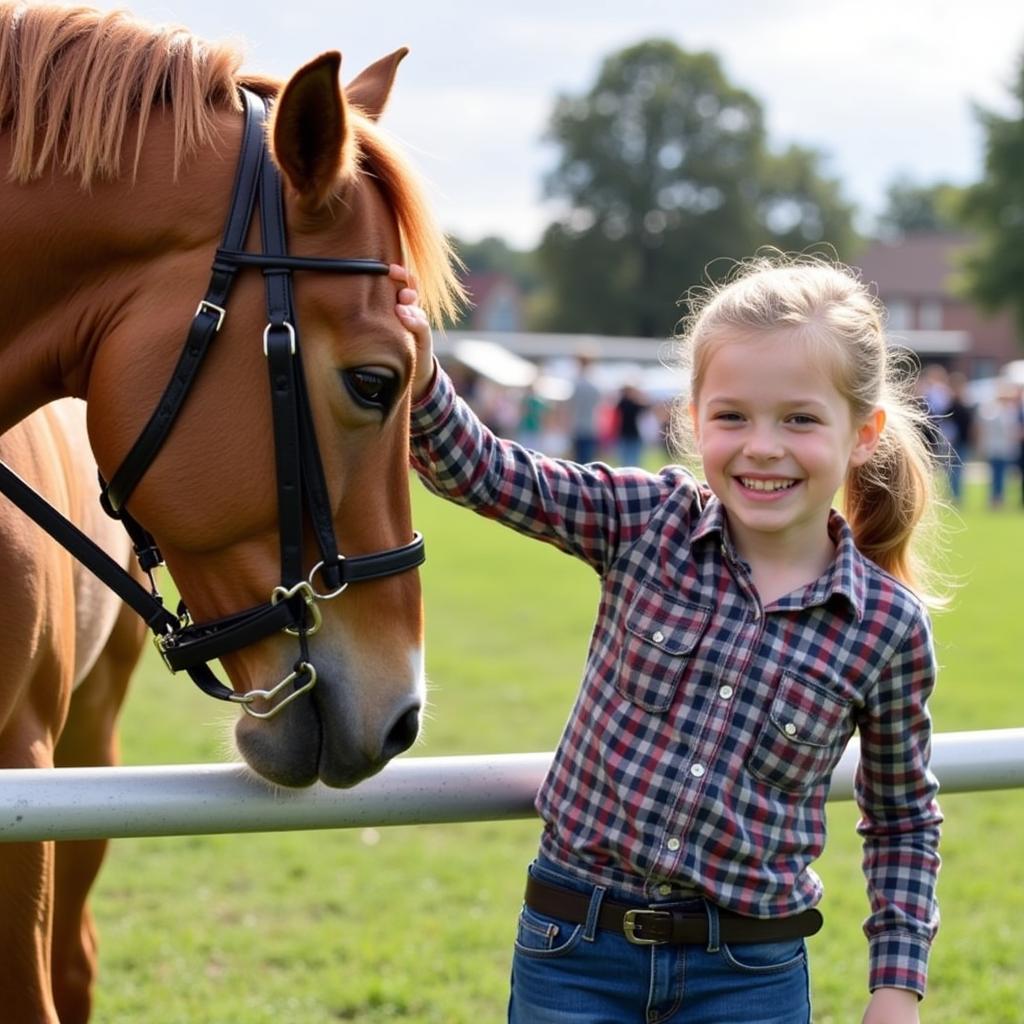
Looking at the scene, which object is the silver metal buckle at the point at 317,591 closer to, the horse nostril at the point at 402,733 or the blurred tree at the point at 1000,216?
the horse nostril at the point at 402,733

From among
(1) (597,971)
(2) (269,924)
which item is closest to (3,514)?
(1) (597,971)

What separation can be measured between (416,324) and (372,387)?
14 cm

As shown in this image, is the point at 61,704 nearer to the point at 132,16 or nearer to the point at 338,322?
the point at 338,322

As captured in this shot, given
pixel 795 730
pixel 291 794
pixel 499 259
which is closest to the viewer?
pixel 291 794

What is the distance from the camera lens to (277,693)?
2322 millimetres

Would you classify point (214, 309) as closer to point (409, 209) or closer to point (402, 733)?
point (409, 209)

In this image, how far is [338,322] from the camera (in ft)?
7.68

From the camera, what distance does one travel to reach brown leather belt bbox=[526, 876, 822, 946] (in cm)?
233

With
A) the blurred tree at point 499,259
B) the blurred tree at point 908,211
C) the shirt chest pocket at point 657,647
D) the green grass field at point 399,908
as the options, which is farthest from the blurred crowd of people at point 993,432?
the blurred tree at point 908,211

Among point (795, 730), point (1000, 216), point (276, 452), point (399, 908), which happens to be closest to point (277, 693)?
point (276, 452)

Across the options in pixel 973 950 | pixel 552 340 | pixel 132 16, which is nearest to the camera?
pixel 132 16

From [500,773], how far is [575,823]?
6.8 inches

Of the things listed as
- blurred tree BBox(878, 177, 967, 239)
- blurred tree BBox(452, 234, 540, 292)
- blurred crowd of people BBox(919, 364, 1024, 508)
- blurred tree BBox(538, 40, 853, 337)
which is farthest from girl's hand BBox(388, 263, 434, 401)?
blurred tree BBox(878, 177, 967, 239)

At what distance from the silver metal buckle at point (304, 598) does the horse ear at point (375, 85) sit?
3.34ft
